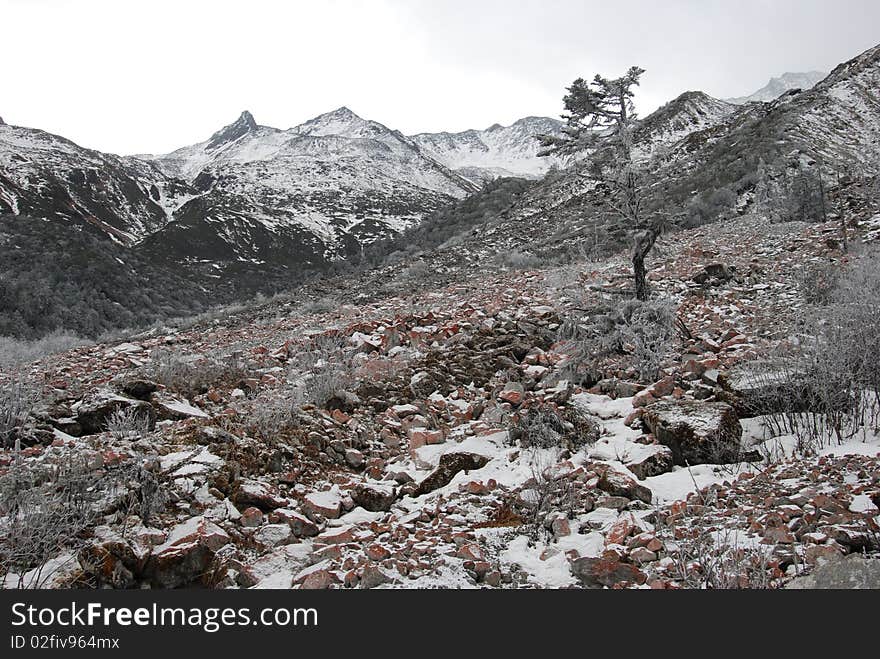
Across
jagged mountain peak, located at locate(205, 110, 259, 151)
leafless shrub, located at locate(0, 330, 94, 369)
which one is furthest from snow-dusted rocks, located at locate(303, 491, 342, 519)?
jagged mountain peak, located at locate(205, 110, 259, 151)

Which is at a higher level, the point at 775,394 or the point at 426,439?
the point at 775,394

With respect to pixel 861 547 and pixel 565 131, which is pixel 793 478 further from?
pixel 565 131

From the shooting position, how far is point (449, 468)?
4191 millimetres

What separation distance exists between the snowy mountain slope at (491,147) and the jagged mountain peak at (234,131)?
111 feet

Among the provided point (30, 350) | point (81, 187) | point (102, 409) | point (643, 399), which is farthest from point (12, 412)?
point (81, 187)

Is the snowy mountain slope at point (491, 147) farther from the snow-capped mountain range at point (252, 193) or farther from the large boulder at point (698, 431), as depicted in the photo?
the large boulder at point (698, 431)

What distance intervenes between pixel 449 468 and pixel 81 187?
55.2 meters

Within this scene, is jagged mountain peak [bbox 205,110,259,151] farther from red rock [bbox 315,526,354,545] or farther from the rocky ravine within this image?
red rock [bbox 315,526,354,545]

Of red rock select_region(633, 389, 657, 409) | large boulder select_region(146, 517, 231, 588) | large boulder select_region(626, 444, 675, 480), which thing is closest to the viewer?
large boulder select_region(146, 517, 231, 588)

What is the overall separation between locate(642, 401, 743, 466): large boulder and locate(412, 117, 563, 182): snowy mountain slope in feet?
279

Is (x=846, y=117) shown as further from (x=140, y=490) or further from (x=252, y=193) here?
(x=252, y=193)

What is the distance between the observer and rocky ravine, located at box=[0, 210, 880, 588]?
281 centimetres

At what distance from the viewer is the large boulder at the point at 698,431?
384cm

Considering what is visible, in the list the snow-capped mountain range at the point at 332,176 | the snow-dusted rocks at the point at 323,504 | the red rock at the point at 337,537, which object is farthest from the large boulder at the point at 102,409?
the snow-capped mountain range at the point at 332,176
